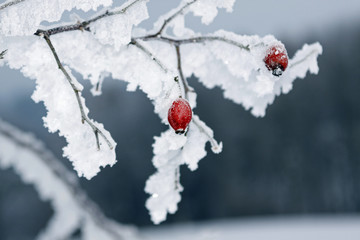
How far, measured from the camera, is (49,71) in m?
1.29

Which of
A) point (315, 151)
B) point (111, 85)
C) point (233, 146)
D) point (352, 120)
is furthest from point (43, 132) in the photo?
point (352, 120)

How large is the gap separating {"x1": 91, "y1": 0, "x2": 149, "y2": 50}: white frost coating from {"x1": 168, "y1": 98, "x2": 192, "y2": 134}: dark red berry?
0.22 meters

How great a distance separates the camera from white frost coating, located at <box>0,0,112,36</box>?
44.7 inches

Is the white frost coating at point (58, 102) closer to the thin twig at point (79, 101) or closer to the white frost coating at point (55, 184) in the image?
the thin twig at point (79, 101)

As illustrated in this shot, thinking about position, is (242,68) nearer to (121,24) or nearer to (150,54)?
(150,54)

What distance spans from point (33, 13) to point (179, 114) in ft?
1.53

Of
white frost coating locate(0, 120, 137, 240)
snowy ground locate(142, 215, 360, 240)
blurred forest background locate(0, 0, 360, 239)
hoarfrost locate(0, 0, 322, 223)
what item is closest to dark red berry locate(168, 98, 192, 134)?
hoarfrost locate(0, 0, 322, 223)

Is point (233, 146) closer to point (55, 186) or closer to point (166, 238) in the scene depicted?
point (166, 238)

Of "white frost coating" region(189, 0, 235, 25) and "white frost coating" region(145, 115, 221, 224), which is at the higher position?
"white frost coating" region(189, 0, 235, 25)

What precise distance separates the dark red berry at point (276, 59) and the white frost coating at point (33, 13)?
448 mm

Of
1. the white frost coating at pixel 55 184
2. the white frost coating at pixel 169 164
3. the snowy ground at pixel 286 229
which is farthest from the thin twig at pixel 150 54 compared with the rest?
the snowy ground at pixel 286 229

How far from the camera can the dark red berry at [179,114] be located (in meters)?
1.12

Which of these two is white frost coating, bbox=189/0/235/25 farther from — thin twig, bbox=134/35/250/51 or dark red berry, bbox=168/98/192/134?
dark red berry, bbox=168/98/192/134

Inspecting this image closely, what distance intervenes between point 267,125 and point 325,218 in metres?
6.47
